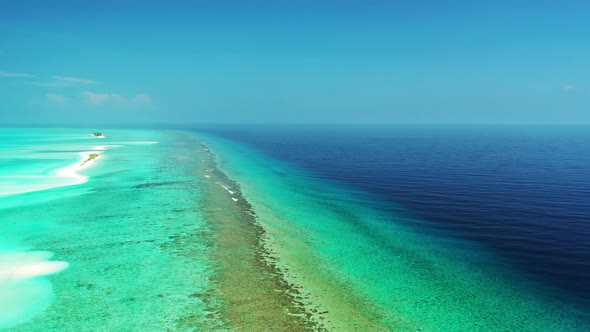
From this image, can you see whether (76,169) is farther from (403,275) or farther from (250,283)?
(403,275)

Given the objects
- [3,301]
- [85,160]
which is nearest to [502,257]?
[3,301]

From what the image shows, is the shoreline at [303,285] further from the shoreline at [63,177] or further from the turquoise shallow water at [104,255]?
the shoreline at [63,177]


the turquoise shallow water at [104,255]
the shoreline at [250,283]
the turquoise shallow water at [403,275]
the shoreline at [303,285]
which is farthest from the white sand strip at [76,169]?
the shoreline at [303,285]

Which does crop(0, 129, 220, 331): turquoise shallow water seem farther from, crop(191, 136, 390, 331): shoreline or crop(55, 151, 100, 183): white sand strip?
crop(55, 151, 100, 183): white sand strip

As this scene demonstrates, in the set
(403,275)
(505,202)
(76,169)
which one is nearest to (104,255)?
(403,275)

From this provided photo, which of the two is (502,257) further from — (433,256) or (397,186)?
(397,186)

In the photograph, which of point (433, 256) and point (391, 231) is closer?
point (433, 256)

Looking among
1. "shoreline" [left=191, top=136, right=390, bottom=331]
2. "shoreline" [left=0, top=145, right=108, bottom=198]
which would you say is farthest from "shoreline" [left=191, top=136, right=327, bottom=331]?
"shoreline" [left=0, top=145, right=108, bottom=198]
